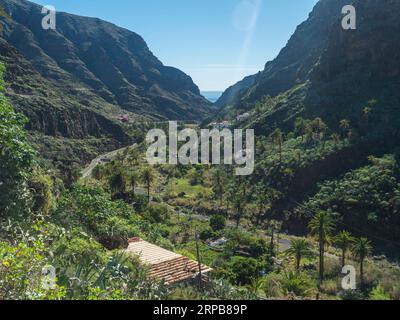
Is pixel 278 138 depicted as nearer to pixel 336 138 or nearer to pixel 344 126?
pixel 336 138

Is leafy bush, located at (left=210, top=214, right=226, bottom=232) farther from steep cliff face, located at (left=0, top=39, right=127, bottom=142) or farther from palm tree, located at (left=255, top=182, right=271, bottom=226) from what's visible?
steep cliff face, located at (left=0, top=39, right=127, bottom=142)

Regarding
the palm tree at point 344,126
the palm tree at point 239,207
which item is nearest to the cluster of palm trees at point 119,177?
the palm tree at point 239,207

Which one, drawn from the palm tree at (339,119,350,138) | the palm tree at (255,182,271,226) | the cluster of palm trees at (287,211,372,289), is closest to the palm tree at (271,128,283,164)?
the palm tree at (255,182,271,226)

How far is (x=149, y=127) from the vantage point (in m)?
135

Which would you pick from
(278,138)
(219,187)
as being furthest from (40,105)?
(278,138)

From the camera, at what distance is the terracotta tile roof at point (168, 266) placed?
1653 centimetres

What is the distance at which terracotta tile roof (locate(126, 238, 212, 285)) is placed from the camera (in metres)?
16.5

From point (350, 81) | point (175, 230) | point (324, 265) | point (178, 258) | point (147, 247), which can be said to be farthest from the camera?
point (350, 81)

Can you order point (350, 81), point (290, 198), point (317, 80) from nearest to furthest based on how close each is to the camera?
point (290, 198)
point (350, 81)
point (317, 80)

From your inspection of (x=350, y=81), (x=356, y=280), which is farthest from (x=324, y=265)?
(x=350, y=81)

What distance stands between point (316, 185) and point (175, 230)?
22089 millimetres

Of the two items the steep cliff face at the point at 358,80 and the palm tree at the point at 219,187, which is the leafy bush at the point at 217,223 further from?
the steep cliff face at the point at 358,80
